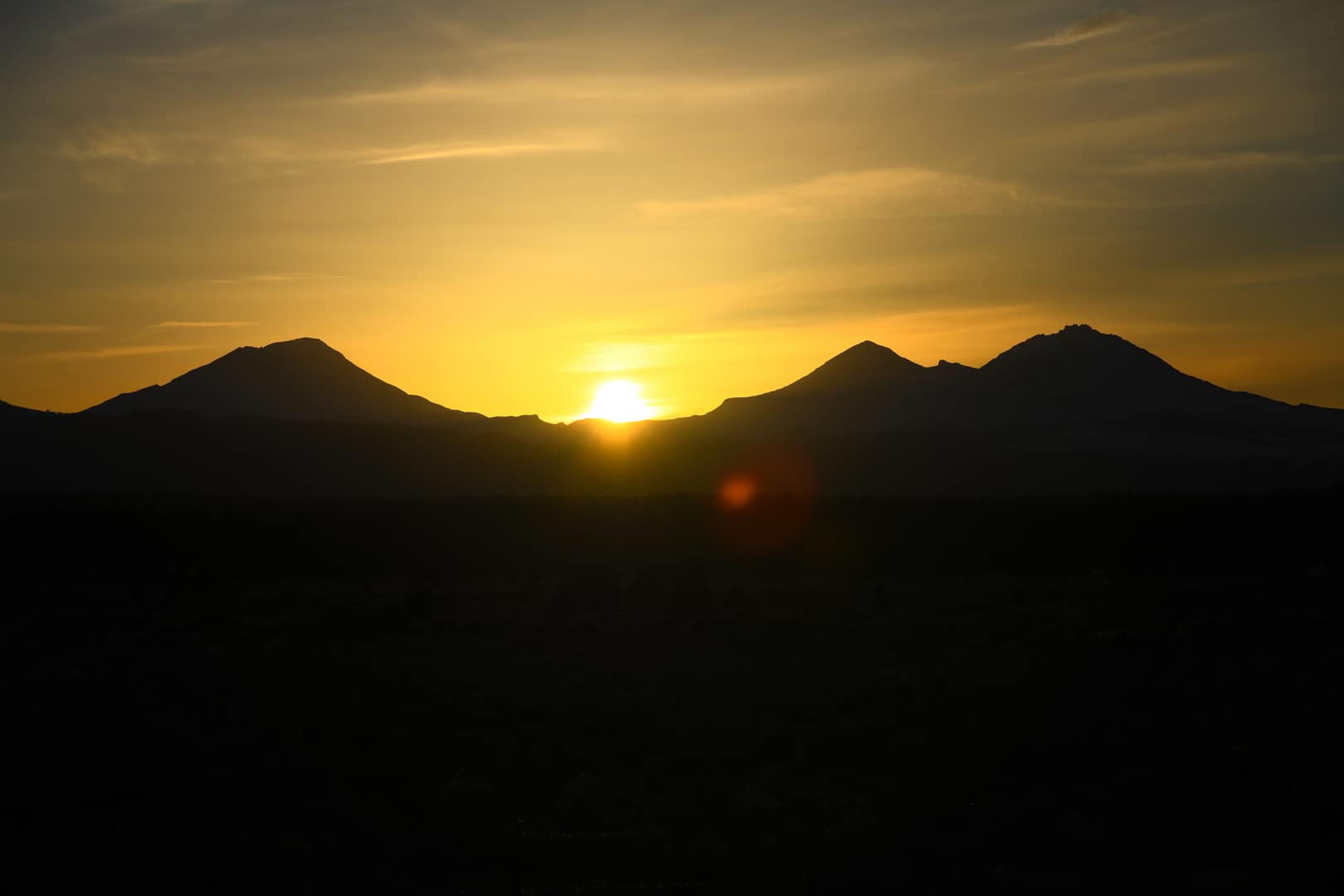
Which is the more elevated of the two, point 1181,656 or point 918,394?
point 918,394

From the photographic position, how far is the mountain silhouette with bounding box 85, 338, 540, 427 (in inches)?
5551

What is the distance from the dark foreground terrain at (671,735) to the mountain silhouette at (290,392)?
350 ft

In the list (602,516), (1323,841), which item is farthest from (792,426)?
(1323,841)

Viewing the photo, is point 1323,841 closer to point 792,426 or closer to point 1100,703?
point 1100,703

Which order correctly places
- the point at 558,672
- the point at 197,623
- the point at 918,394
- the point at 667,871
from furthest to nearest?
the point at 918,394, the point at 197,623, the point at 558,672, the point at 667,871

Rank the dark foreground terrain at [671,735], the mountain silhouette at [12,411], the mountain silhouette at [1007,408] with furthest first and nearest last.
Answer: the mountain silhouette at [1007,408]
the mountain silhouette at [12,411]
the dark foreground terrain at [671,735]

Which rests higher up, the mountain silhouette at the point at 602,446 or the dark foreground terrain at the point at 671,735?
the mountain silhouette at the point at 602,446

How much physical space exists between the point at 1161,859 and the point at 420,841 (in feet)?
23.4

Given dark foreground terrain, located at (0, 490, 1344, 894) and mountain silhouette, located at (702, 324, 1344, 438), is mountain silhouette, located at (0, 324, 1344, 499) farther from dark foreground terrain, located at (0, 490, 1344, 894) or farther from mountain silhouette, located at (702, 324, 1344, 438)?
dark foreground terrain, located at (0, 490, 1344, 894)

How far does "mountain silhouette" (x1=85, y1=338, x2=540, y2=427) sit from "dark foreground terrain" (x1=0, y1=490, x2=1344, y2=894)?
4202 inches

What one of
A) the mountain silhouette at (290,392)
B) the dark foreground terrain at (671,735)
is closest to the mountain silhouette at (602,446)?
the mountain silhouette at (290,392)

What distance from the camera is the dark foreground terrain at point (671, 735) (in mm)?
11008

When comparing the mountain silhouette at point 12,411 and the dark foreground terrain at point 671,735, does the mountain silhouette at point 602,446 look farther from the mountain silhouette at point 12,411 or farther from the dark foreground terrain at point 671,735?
the dark foreground terrain at point 671,735

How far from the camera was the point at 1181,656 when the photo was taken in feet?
71.6
